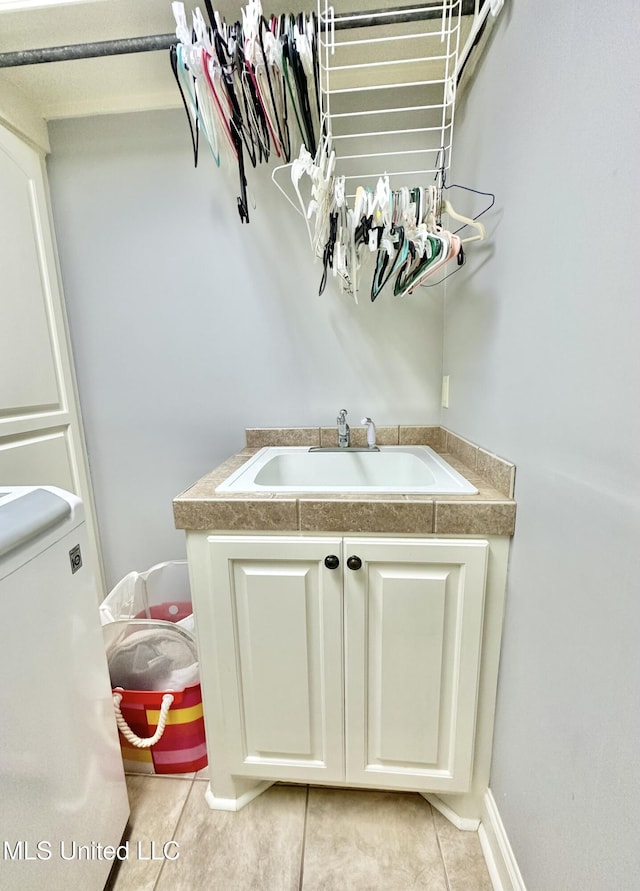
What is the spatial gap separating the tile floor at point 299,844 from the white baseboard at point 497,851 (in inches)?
1.1

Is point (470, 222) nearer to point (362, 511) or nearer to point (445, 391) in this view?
point (445, 391)

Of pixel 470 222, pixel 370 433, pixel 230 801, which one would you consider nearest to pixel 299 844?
pixel 230 801

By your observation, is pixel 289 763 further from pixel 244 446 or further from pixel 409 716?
pixel 244 446

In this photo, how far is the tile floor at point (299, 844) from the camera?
0.88 metres

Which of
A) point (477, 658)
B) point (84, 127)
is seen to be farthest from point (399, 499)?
point (84, 127)

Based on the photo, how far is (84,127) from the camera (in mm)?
1368

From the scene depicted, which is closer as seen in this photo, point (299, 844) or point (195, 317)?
point (299, 844)

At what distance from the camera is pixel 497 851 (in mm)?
859

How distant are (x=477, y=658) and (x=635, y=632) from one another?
0.48m

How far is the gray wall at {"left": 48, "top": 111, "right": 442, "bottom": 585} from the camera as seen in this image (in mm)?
1377

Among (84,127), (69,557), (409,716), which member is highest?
(84,127)

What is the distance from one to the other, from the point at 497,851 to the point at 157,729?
0.94 meters

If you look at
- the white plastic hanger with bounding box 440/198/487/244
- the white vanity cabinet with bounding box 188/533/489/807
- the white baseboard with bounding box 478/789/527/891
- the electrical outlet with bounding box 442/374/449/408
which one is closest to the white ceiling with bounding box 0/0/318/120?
the white plastic hanger with bounding box 440/198/487/244

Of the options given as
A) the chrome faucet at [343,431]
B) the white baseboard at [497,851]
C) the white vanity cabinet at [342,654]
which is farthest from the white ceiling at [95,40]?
the white baseboard at [497,851]
